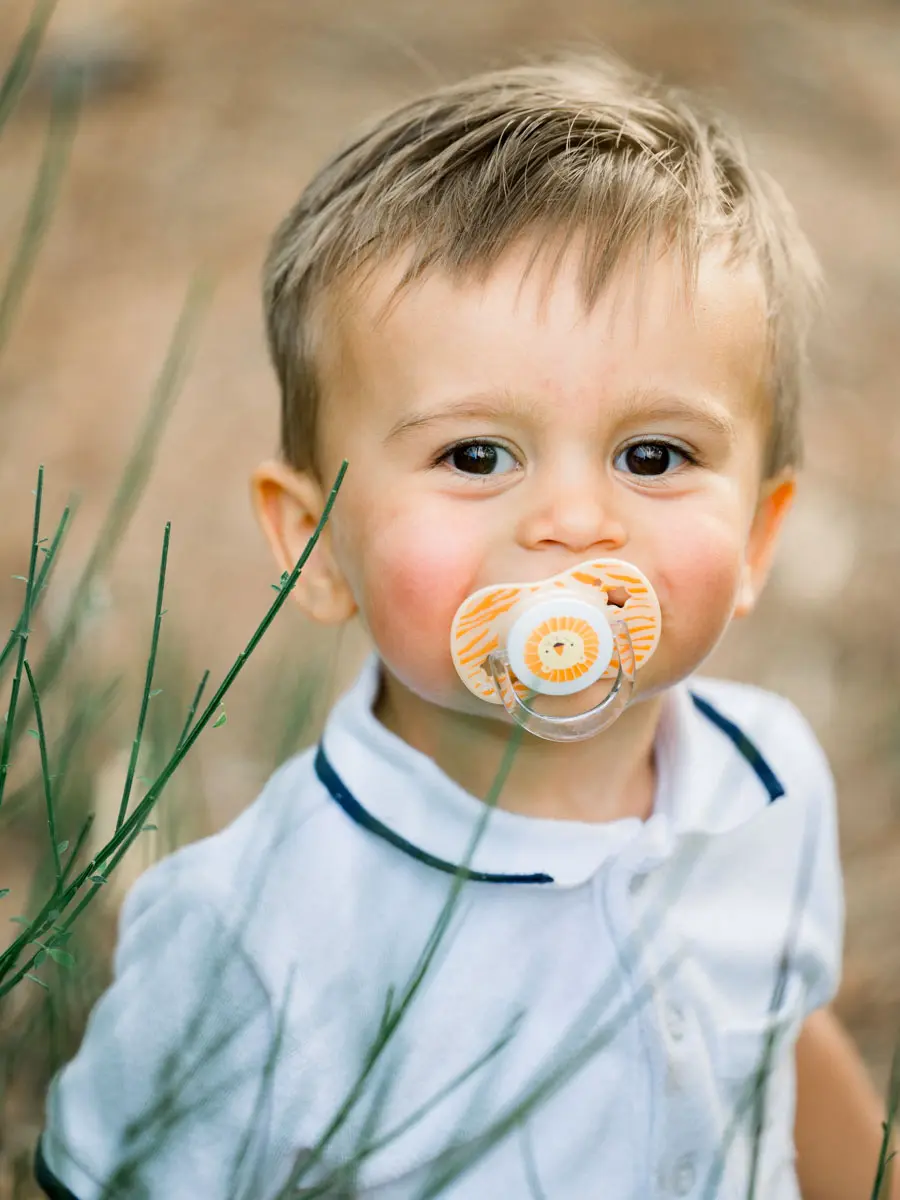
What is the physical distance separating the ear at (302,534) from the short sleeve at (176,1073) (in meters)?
0.19

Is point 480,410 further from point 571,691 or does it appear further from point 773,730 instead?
point 773,730

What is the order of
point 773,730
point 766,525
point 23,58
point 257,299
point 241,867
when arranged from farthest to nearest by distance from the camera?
point 257,299
point 773,730
point 766,525
point 241,867
point 23,58

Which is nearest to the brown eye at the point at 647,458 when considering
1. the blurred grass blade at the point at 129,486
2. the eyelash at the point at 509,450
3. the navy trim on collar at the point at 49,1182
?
the eyelash at the point at 509,450

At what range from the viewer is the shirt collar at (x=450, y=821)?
886 millimetres

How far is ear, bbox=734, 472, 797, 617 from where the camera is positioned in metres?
0.97

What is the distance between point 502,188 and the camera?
0.83m

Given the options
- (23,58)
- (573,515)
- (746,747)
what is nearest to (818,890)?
(746,747)

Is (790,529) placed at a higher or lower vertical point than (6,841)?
higher

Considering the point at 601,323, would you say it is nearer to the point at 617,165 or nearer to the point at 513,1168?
the point at 617,165

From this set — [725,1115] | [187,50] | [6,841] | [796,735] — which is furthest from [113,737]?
[187,50]

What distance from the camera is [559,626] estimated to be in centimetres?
77

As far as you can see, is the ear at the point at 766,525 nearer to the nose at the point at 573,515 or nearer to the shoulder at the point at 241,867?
the nose at the point at 573,515

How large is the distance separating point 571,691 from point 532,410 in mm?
148

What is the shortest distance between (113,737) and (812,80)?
2.13 metres
